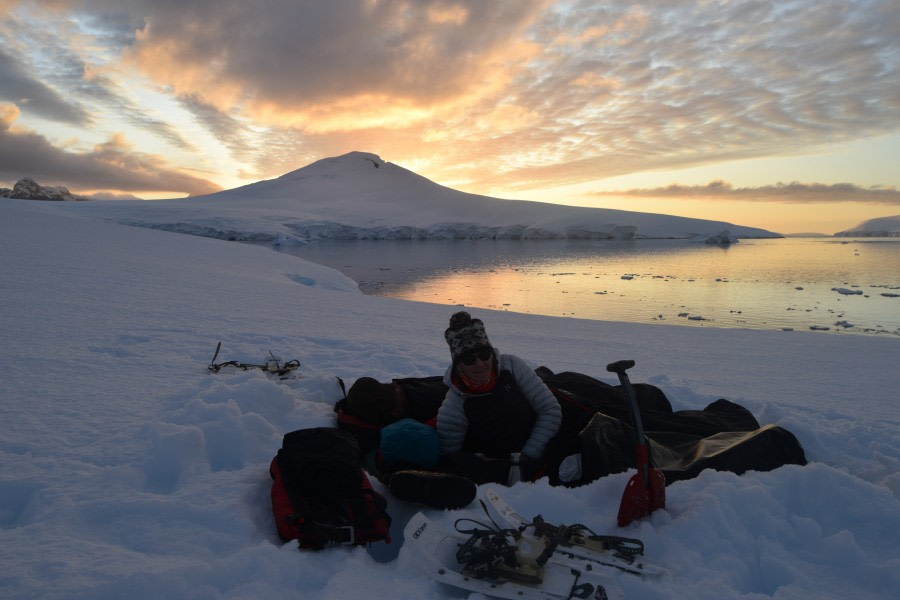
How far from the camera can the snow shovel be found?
6.04ft

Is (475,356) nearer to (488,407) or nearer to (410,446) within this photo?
(488,407)

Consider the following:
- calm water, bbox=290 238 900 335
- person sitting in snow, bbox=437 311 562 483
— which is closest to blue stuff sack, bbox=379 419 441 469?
person sitting in snow, bbox=437 311 562 483

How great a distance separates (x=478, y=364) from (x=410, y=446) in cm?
53

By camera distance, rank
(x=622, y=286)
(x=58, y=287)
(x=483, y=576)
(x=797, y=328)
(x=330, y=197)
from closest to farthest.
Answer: (x=483, y=576) → (x=58, y=287) → (x=797, y=328) → (x=622, y=286) → (x=330, y=197)

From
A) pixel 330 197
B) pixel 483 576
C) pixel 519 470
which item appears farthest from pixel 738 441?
pixel 330 197

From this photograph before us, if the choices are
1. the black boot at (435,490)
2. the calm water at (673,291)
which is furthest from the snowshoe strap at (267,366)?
the calm water at (673,291)

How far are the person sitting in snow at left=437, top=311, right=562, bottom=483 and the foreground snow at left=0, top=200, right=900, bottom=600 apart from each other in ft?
1.76

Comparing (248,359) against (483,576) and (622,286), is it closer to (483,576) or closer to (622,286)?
(483,576)

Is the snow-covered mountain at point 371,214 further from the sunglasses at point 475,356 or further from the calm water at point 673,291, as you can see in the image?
the sunglasses at point 475,356

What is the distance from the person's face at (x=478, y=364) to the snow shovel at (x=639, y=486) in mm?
875

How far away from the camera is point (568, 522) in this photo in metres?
2.01

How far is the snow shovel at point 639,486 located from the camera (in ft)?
6.04

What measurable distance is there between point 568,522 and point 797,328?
951cm

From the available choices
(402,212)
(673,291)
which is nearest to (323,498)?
(673,291)
